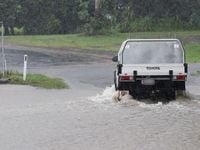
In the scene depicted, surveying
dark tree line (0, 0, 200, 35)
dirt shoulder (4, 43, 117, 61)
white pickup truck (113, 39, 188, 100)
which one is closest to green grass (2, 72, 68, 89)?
white pickup truck (113, 39, 188, 100)

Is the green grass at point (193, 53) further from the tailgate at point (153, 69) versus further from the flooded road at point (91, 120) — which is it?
the tailgate at point (153, 69)

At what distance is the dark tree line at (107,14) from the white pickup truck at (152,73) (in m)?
34.1

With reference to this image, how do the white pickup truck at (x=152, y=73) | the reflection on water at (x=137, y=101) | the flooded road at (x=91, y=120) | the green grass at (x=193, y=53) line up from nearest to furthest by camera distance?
the flooded road at (x=91, y=120) → the reflection on water at (x=137, y=101) → the white pickup truck at (x=152, y=73) → the green grass at (x=193, y=53)

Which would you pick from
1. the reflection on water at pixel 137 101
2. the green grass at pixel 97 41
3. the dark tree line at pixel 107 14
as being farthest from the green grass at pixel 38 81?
the dark tree line at pixel 107 14

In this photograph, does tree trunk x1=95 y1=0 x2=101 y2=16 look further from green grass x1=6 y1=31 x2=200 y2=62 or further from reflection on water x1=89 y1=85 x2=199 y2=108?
reflection on water x1=89 y1=85 x2=199 y2=108

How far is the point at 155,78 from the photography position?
63.2 feet

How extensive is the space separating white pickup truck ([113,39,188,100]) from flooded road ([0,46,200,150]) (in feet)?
1.49

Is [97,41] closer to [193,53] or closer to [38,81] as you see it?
[193,53]

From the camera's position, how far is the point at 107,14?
5959cm

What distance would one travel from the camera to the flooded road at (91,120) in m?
12.6

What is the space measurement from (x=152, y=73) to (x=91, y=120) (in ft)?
13.6

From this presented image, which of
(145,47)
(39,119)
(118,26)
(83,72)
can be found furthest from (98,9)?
(39,119)

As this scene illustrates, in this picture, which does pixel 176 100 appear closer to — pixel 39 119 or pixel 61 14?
pixel 39 119

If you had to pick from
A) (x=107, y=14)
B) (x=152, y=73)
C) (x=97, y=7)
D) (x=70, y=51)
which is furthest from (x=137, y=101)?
(x=107, y=14)
